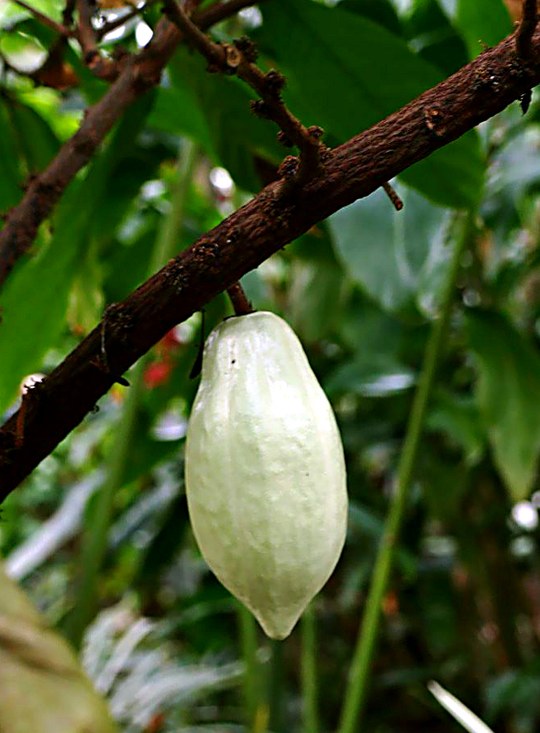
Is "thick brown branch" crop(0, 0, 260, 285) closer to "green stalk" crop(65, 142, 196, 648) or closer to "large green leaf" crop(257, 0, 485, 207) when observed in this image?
"large green leaf" crop(257, 0, 485, 207)

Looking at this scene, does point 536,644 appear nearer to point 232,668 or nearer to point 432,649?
point 432,649

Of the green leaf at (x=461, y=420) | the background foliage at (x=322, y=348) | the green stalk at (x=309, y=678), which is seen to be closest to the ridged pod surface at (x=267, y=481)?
the background foliage at (x=322, y=348)

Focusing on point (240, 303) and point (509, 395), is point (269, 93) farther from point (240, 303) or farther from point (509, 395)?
point (509, 395)

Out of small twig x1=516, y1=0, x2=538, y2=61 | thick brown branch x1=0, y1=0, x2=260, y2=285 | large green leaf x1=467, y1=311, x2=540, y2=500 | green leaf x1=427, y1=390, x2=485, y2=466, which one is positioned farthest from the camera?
green leaf x1=427, y1=390, x2=485, y2=466

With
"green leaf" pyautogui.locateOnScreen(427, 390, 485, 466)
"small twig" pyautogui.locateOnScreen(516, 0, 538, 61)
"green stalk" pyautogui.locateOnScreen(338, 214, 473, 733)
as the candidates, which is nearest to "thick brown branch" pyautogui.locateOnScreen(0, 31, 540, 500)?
"small twig" pyautogui.locateOnScreen(516, 0, 538, 61)

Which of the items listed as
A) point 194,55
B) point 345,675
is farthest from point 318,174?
point 345,675
